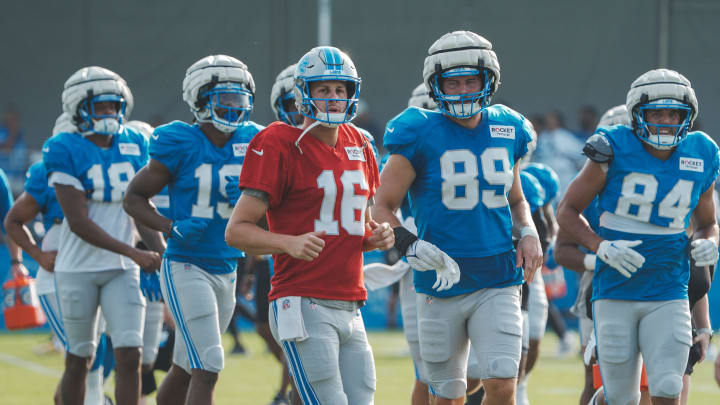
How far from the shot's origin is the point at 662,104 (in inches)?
199

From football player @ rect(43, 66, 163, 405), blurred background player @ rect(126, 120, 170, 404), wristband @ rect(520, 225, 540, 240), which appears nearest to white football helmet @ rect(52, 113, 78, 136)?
football player @ rect(43, 66, 163, 405)

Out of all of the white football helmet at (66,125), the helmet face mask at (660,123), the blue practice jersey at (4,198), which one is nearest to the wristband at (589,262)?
the helmet face mask at (660,123)

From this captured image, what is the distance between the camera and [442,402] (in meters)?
5.04

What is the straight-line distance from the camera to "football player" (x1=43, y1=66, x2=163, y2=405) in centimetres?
594

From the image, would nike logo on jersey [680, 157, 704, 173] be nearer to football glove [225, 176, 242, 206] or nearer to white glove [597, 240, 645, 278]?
white glove [597, 240, 645, 278]

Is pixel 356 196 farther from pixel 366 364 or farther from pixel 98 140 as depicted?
pixel 98 140

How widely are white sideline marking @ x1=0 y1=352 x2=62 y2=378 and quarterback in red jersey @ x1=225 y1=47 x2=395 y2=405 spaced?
230 inches

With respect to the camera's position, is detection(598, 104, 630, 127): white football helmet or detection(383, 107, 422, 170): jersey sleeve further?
detection(598, 104, 630, 127): white football helmet

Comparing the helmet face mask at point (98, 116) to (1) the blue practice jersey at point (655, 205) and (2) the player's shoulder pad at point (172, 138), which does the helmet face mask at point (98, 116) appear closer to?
(2) the player's shoulder pad at point (172, 138)

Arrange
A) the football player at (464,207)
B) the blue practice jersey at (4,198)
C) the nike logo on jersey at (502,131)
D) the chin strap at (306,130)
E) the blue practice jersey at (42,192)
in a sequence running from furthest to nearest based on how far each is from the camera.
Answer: the blue practice jersey at (4,198) < the blue practice jersey at (42,192) < the nike logo on jersey at (502,131) < the football player at (464,207) < the chin strap at (306,130)

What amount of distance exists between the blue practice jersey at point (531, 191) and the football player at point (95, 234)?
6.68 ft

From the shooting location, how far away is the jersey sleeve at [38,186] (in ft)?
→ 21.9

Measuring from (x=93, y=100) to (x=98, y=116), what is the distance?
0.09m

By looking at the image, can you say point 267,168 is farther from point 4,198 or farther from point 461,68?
point 4,198
